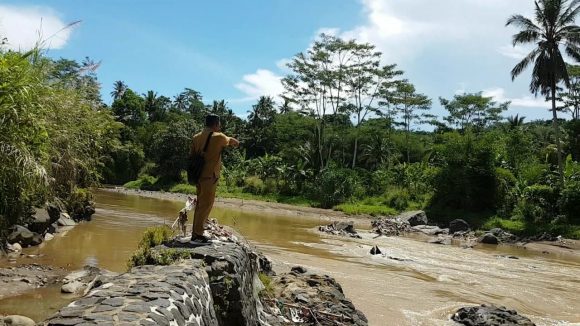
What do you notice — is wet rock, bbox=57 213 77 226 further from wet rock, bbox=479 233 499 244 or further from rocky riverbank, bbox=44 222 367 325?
wet rock, bbox=479 233 499 244

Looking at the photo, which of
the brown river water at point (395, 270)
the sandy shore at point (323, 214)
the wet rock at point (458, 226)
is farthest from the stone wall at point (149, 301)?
the wet rock at point (458, 226)

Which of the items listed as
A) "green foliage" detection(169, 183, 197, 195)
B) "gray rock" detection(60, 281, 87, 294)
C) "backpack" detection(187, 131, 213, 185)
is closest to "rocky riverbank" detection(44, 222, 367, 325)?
"backpack" detection(187, 131, 213, 185)

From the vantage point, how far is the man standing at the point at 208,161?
6.71 metres

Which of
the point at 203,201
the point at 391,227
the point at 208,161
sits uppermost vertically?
the point at 208,161

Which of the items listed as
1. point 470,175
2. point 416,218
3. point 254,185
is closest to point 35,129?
point 416,218

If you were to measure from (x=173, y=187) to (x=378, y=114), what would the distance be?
70.7ft

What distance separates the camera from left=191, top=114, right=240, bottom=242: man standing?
671cm

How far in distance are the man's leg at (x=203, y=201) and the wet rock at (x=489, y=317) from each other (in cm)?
601

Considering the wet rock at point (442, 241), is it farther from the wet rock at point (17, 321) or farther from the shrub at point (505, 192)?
the wet rock at point (17, 321)

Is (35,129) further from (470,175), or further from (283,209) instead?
(283,209)

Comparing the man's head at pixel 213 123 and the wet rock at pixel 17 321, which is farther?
the wet rock at pixel 17 321

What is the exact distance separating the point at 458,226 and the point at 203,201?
25.1m

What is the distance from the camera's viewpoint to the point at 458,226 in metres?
29.1

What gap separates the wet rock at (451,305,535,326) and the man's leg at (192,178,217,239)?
19.7ft
